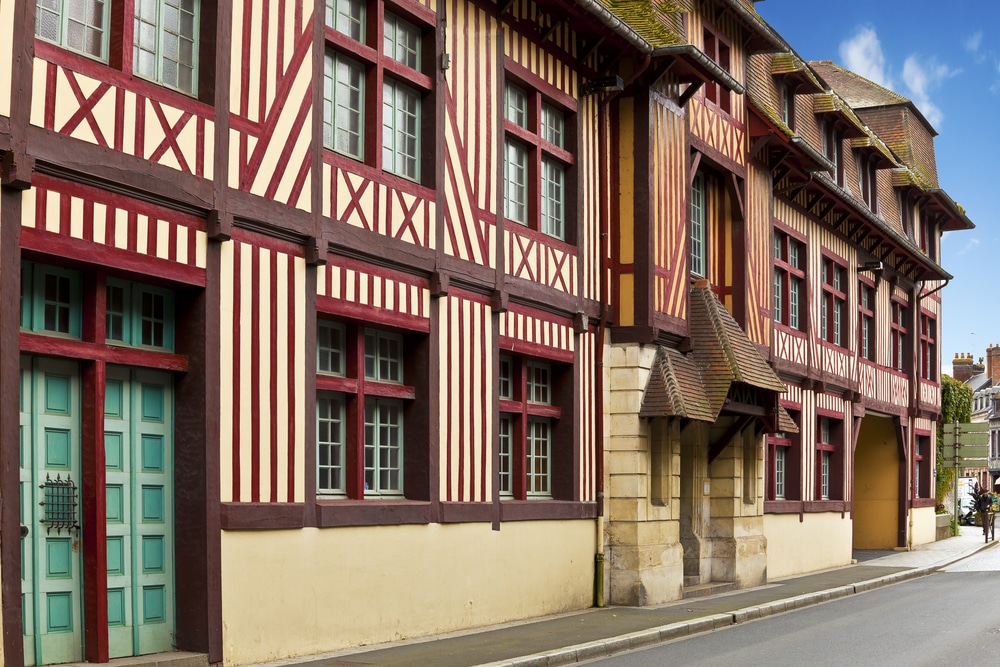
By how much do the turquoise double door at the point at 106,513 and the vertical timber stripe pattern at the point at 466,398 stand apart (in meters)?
3.85

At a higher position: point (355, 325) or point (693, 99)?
point (693, 99)

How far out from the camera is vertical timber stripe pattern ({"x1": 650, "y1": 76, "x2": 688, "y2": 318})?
17422 mm

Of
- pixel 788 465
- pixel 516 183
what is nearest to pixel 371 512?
pixel 516 183

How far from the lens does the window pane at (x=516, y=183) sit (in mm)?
15180

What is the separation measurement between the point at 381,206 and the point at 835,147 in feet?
61.1

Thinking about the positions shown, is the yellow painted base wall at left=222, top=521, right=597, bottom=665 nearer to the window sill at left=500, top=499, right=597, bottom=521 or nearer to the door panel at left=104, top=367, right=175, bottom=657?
the window sill at left=500, top=499, right=597, bottom=521

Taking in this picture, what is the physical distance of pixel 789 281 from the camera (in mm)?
24547

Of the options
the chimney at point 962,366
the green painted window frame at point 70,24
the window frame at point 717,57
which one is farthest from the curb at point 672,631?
the chimney at point 962,366

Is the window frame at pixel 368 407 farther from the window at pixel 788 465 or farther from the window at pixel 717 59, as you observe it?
the window at pixel 788 465

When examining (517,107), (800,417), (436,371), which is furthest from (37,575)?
(800,417)

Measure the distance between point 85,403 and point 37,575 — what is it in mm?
1196

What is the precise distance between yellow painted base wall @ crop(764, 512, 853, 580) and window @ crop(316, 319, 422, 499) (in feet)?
36.1

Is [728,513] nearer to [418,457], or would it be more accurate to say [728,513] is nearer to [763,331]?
[763,331]

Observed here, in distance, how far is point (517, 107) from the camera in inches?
605
